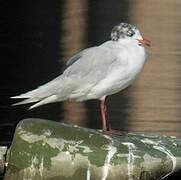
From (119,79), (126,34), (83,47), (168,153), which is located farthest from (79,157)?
(83,47)

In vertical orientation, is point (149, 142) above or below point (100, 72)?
below

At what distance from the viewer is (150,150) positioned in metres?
3.07

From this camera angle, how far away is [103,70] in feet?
11.6

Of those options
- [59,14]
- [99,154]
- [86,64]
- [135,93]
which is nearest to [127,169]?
[99,154]

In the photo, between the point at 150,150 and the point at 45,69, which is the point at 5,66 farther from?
the point at 150,150

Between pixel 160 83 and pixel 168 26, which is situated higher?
pixel 168 26

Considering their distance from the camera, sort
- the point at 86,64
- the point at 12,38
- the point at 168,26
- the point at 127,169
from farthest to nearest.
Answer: the point at 12,38
the point at 168,26
the point at 86,64
the point at 127,169

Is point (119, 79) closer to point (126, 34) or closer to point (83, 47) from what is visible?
point (126, 34)

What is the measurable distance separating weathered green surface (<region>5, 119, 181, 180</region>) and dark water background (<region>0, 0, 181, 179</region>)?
143 cm

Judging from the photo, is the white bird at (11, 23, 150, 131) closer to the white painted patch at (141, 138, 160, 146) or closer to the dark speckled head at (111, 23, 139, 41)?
the dark speckled head at (111, 23, 139, 41)

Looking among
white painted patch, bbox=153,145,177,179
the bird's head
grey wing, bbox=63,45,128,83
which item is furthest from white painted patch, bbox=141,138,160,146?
the bird's head

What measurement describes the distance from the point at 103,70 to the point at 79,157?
66 centimetres

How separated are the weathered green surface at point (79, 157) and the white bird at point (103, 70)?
469 mm

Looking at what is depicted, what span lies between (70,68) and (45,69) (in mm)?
1172
